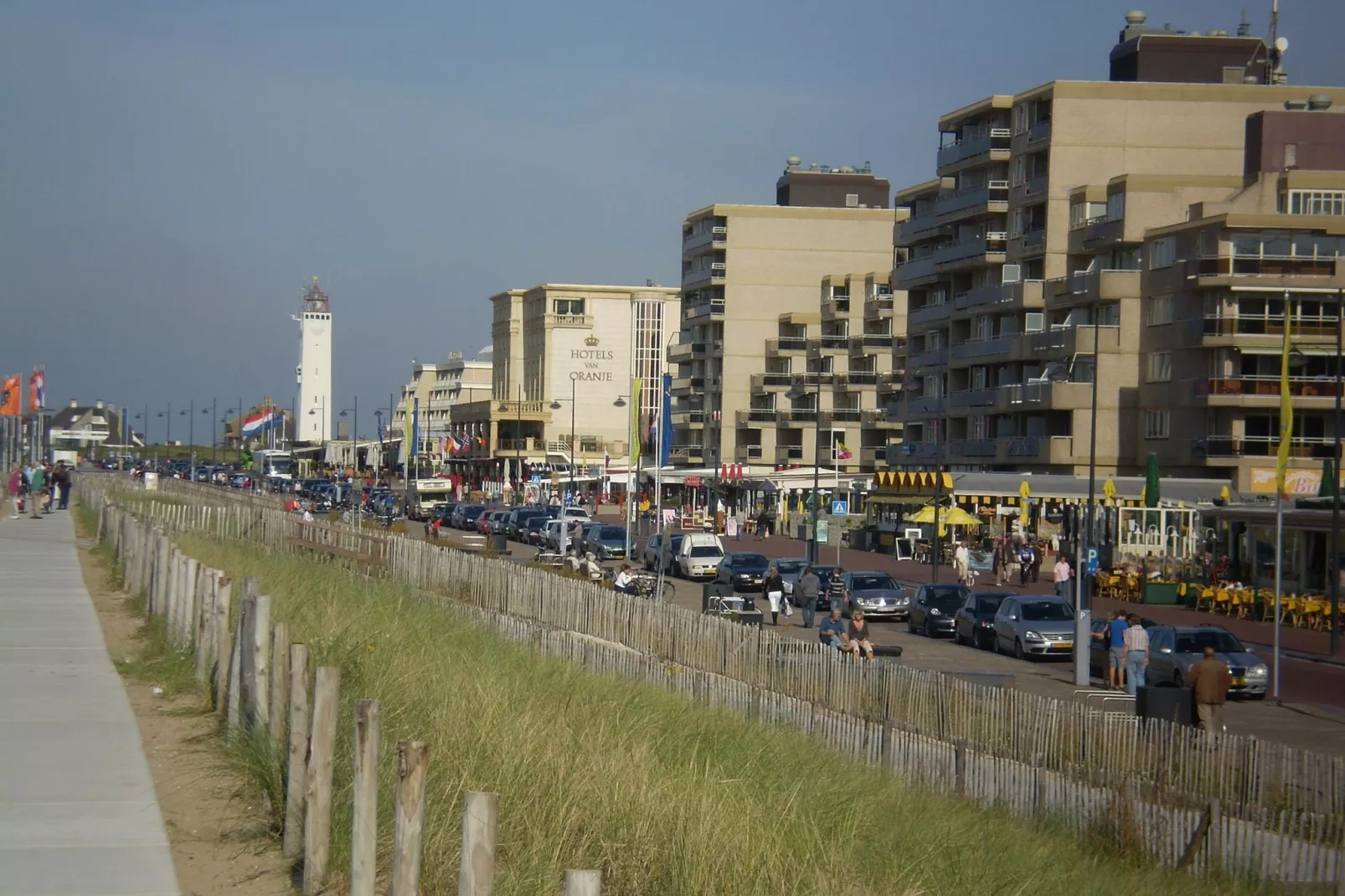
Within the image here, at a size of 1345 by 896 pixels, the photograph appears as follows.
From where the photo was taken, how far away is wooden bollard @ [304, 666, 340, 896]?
8.41m

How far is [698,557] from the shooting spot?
52.7 meters

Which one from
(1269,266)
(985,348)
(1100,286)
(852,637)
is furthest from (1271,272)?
(852,637)

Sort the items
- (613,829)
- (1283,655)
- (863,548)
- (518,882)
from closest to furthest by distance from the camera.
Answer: (518,882), (613,829), (1283,655), (863,548)

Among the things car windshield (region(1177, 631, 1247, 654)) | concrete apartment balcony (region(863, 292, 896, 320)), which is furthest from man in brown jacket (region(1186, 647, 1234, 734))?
concrete apartment balcony (region(863, 292, 896, 320))

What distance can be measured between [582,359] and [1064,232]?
88.3m

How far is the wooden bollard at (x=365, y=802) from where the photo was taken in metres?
7.38

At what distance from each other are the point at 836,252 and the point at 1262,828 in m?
101

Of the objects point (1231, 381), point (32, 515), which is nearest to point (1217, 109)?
point (1231, 381)

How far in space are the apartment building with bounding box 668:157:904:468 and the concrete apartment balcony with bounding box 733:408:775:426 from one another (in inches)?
3.2

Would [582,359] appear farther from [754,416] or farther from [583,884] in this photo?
[583,884]

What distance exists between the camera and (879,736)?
16375mm

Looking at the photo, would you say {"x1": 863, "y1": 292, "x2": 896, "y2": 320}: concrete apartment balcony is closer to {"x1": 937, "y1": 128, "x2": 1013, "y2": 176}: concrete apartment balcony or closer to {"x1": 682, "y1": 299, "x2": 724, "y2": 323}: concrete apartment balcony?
{"x1": 682, "y1": 299, "x2": 724, "y2": 323}: concrete apartment balcony

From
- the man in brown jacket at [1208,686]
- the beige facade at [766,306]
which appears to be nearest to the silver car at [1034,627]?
the man in brown jacket at [1208,686]

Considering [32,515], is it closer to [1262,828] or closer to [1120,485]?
[1120,485]
